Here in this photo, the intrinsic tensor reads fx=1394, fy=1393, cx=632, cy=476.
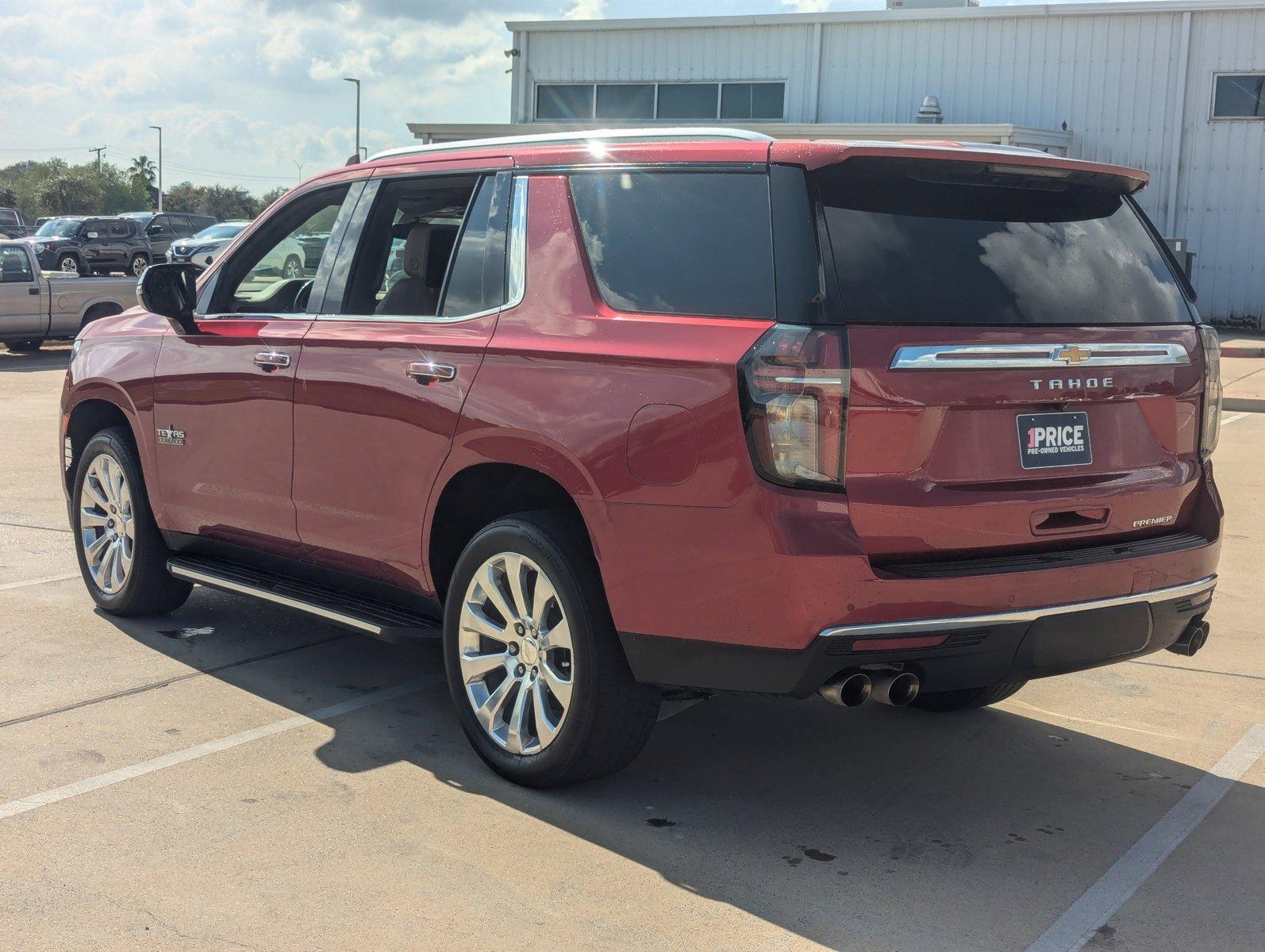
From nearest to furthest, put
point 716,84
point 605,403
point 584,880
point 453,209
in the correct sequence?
1. point 584,880
2. point 605,403
3. point 453,209
4. point 716,84

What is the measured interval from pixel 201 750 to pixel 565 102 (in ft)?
93.4

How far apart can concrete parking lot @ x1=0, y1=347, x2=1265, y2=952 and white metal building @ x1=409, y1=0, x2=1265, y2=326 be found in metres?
19.5

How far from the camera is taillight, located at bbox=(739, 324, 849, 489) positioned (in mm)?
3602

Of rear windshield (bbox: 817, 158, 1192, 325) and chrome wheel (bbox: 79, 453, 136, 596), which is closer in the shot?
rear windshield (bbox: 817, 158, 1192, 325)

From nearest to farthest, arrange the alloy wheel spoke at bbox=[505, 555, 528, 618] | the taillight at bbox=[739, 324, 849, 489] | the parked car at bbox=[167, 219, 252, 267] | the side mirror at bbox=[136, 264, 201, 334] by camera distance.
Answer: the taillight at bbox=[739, 324, 849, 489] < the alloy wheel spoke at bbox=[505, 555, 528, 618] < the side mirror at bbox=[136, 264, 201, 334] < the parked car at bbox=[167, 219, 252, 267]

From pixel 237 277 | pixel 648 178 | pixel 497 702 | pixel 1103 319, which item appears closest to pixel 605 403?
pixel 648 178

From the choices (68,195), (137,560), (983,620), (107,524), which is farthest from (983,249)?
(68,195)

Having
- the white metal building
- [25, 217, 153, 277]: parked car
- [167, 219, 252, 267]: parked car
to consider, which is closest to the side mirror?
the white metal building

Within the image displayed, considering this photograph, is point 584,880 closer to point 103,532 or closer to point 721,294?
point 721,294

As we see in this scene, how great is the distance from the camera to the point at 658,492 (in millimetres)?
3834

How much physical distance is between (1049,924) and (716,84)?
2796 centimetres

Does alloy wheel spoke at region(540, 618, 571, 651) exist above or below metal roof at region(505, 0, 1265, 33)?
below

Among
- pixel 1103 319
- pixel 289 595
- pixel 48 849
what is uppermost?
pixel 1103 319

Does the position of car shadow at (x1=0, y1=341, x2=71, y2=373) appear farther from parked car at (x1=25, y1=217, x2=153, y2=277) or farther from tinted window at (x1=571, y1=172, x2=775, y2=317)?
tinted window at (x1=571, y1=172, x2=775, y2=317)
